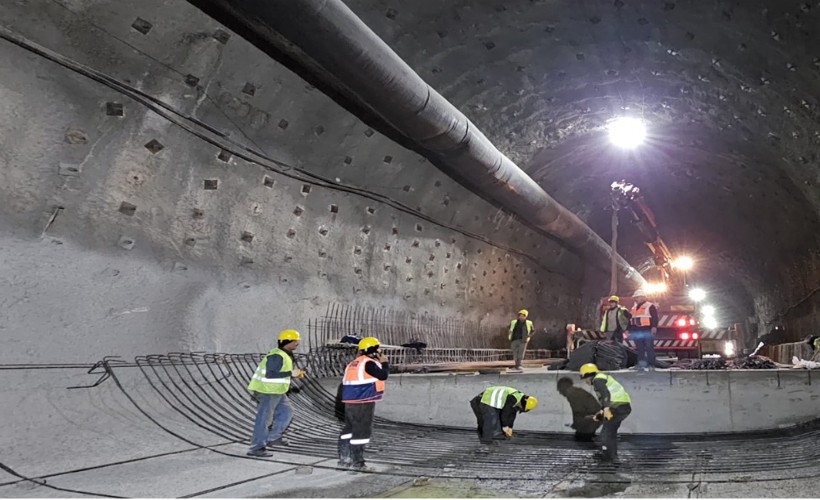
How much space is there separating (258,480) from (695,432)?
4.89 m

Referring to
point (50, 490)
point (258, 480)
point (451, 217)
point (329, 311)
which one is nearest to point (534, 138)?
point (451, 217)

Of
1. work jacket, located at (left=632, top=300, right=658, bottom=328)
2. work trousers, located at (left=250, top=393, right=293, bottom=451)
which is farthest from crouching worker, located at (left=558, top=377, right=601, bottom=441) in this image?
work trousers, located at (left=250, top=393, right=293, bottom=451)

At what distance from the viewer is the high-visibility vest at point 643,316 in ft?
26.8

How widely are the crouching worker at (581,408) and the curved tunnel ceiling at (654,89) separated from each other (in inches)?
188

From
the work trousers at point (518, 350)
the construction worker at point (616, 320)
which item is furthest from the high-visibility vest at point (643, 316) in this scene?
the work trousers at point (518, 350)

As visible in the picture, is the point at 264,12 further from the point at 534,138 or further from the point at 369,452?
the point at 534,138

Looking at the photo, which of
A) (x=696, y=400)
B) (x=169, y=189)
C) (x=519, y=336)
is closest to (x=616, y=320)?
(x=519, y=336)

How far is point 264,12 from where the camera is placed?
5.39 m

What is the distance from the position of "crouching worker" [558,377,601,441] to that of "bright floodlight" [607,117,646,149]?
21.7 feet

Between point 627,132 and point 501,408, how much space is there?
821 cm

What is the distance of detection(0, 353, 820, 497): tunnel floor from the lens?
4152mm

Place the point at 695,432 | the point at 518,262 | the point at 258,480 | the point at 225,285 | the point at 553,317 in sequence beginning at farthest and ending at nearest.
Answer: the point at 553,317
the point at 518,262
the point at 225,285
the point at 695,432
the point at 258,480

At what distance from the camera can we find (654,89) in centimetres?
986

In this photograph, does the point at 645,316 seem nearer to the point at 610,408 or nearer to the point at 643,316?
the point at 643,316
